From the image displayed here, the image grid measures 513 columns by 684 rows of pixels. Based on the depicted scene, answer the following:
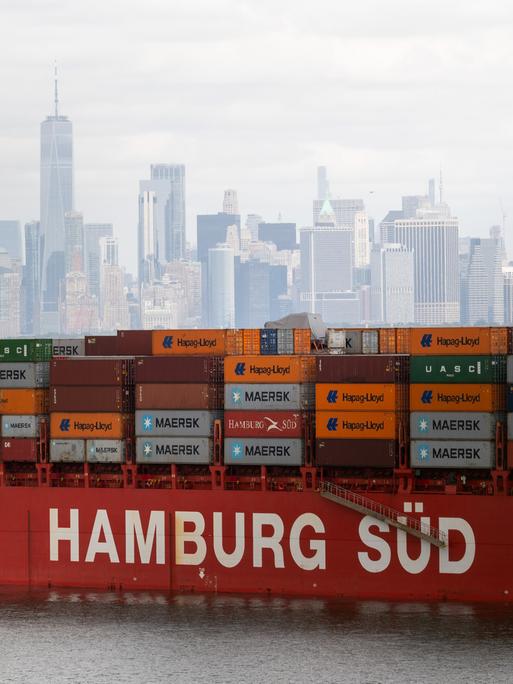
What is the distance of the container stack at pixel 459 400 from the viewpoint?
43344mm

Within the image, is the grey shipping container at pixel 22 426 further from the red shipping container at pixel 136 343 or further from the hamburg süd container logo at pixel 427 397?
the hamburg süd container logo at pixel 427 397

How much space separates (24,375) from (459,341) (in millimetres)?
14024

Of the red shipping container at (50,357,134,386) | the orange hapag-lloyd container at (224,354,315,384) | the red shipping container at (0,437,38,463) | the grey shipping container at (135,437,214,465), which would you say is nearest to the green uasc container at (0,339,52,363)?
the red shipping container at (50,357,134,386)

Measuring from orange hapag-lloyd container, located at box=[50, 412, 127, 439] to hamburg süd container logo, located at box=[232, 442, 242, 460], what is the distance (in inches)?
149

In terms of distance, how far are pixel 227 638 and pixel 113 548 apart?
5.72 m

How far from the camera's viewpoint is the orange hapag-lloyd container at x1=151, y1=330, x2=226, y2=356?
157 ft

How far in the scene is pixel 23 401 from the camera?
157ft

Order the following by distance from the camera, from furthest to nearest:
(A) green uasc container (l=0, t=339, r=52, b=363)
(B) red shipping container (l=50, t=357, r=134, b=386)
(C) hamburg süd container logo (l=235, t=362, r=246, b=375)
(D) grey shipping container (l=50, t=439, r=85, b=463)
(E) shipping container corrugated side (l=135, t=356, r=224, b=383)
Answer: (A) green uasc container (l=0, t=339, r=52, b=363)
(D) grey shipping container (l=50, t=439, r=85, b=463)
(B) red shipping container (l=50, t=357, r=134, b=386)
(E) shipping container corrugated side (l=135, t=356, r=224, b=383)
(C) hamburg süd container logo (l=235, t=362, r=246, b=375)

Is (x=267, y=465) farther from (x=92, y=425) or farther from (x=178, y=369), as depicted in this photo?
(x=92, y=425)

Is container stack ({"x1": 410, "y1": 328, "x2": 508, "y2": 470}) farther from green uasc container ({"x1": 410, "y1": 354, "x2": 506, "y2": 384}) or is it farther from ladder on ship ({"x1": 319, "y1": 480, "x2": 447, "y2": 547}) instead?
ladder on ship ({"x1": 319, "y1": 480, "x2": 447, "y2": 547})

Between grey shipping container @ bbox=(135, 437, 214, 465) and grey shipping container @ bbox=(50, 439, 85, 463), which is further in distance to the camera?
grey shipping container @ bbox=(50, 439, 85, 463)

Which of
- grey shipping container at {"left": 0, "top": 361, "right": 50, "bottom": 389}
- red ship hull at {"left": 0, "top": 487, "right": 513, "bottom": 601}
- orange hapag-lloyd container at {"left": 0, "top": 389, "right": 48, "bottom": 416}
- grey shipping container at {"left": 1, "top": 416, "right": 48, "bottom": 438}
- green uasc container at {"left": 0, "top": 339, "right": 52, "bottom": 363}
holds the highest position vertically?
green uasc container at {"left": 0, "top": 339, "right": 52, "bottom": 363}

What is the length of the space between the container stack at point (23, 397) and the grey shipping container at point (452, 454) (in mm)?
12313

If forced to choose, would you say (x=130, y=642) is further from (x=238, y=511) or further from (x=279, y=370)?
(x=279, y=370)
